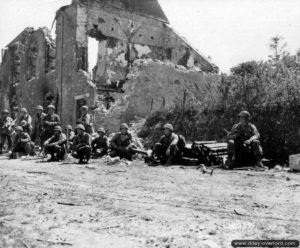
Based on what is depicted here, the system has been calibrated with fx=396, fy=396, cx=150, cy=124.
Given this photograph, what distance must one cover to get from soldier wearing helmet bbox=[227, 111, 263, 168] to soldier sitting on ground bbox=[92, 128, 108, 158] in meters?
4.16

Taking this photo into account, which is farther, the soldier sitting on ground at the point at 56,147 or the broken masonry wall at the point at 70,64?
the broken masonry wall at the point at 70,64

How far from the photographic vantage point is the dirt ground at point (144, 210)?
3.33 metres

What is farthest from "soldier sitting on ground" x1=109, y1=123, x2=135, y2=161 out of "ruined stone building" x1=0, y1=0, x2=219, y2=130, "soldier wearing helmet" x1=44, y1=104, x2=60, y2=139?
"ruined stone building" x1=0, y1=0, x2=219, y2=130

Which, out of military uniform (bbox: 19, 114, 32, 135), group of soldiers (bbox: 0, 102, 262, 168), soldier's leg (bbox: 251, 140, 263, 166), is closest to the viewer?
soldier's leg (bbox: 251, 140, 263, 166)

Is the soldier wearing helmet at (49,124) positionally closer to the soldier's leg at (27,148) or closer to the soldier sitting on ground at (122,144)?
the soldier's leg at (27,148)

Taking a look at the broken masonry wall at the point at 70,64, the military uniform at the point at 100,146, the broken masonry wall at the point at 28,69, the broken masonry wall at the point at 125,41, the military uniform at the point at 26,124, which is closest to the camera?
the military uniform at the point at 100,146

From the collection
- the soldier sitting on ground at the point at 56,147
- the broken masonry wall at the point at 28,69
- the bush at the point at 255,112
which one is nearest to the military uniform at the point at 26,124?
the soldier sitting on ground at the point at 56,147

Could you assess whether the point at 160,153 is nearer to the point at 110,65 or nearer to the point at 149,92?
the point at 149,92

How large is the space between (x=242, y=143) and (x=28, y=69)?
18.0 meters

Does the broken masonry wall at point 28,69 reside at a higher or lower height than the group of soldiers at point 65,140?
higher

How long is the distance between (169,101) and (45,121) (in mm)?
6402

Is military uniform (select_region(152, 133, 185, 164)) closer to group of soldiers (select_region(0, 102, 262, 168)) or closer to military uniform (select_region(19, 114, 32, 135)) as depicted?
group of soldiers (select_region(0, 102, 262, 168))

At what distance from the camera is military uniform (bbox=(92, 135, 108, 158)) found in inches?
471

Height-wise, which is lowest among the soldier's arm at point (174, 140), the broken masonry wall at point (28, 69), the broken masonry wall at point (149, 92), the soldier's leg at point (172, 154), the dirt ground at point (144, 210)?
the dirt ground at point (144, 210)
